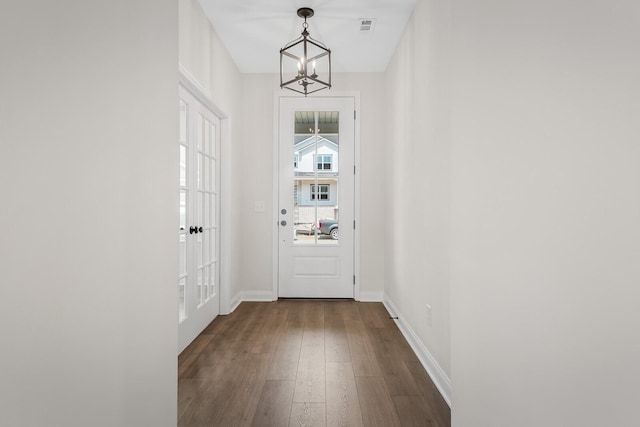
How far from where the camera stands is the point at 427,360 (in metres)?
2.33

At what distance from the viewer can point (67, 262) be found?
668 mm

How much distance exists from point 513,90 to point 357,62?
3295 mm

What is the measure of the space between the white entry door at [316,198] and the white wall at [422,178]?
0.63m

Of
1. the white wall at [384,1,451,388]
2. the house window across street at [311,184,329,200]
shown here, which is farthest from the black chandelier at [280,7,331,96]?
the house window across street at [311,184,329,200]

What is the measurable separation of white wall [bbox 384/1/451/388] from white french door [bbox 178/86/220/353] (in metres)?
1.70

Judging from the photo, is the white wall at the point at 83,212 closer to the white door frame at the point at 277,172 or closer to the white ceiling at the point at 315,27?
the white ceiling at the point at 315,27

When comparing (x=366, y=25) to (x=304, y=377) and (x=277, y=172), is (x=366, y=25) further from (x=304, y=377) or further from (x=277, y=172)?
(x=304, y=377)

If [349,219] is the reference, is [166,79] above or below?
above

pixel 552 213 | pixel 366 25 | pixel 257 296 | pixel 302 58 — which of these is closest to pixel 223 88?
pixel 302 58

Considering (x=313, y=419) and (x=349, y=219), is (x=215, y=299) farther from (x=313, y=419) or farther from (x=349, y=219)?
(x=313, y=419)

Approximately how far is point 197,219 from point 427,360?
202 cm

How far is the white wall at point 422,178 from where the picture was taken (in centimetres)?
211

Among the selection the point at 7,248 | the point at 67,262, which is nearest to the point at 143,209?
the point at 67,262

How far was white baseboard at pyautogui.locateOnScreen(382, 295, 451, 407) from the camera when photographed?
197cm
